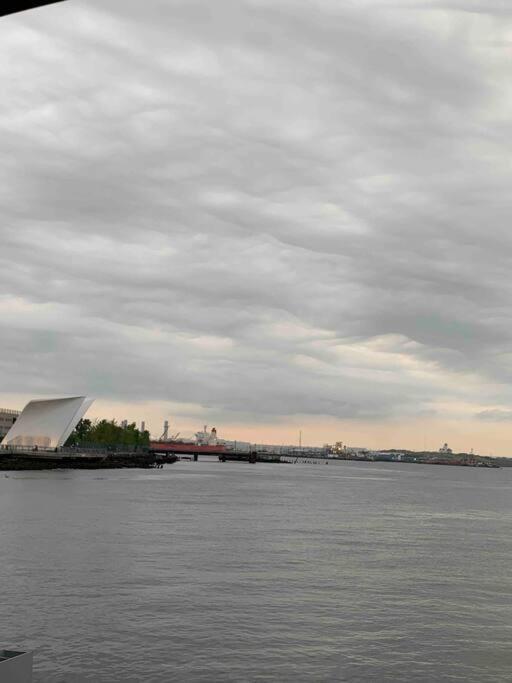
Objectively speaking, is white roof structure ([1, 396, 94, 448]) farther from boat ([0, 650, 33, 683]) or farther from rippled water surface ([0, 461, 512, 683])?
boat ([0, 650, 33, 683])

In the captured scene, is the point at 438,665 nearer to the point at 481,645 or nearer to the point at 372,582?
the point at 481,645

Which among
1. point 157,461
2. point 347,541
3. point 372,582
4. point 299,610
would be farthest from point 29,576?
point 157,461

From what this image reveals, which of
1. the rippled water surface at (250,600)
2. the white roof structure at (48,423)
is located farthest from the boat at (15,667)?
the white roof structure at (48,423)

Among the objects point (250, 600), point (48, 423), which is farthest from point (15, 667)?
point (48, 423)

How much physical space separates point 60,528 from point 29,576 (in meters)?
15.4

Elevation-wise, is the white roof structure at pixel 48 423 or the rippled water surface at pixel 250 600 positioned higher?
the white roof structure at pixel 48 423

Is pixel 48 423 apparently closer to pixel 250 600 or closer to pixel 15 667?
pixel 250 600

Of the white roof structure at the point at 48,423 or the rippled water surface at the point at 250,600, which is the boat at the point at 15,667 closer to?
the rippled water surface at the point at 250,600

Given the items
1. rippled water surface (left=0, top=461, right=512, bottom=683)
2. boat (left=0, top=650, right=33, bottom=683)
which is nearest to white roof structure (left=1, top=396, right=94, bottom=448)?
rippled water surface (left=0, top=461, right=512, bottom=683)

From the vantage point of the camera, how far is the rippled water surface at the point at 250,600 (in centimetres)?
1828

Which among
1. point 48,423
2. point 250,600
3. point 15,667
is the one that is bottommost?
point 250,600

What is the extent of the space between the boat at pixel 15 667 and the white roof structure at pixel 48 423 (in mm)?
139913

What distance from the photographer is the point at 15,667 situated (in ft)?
24.8

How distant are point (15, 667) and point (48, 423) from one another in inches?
5673
